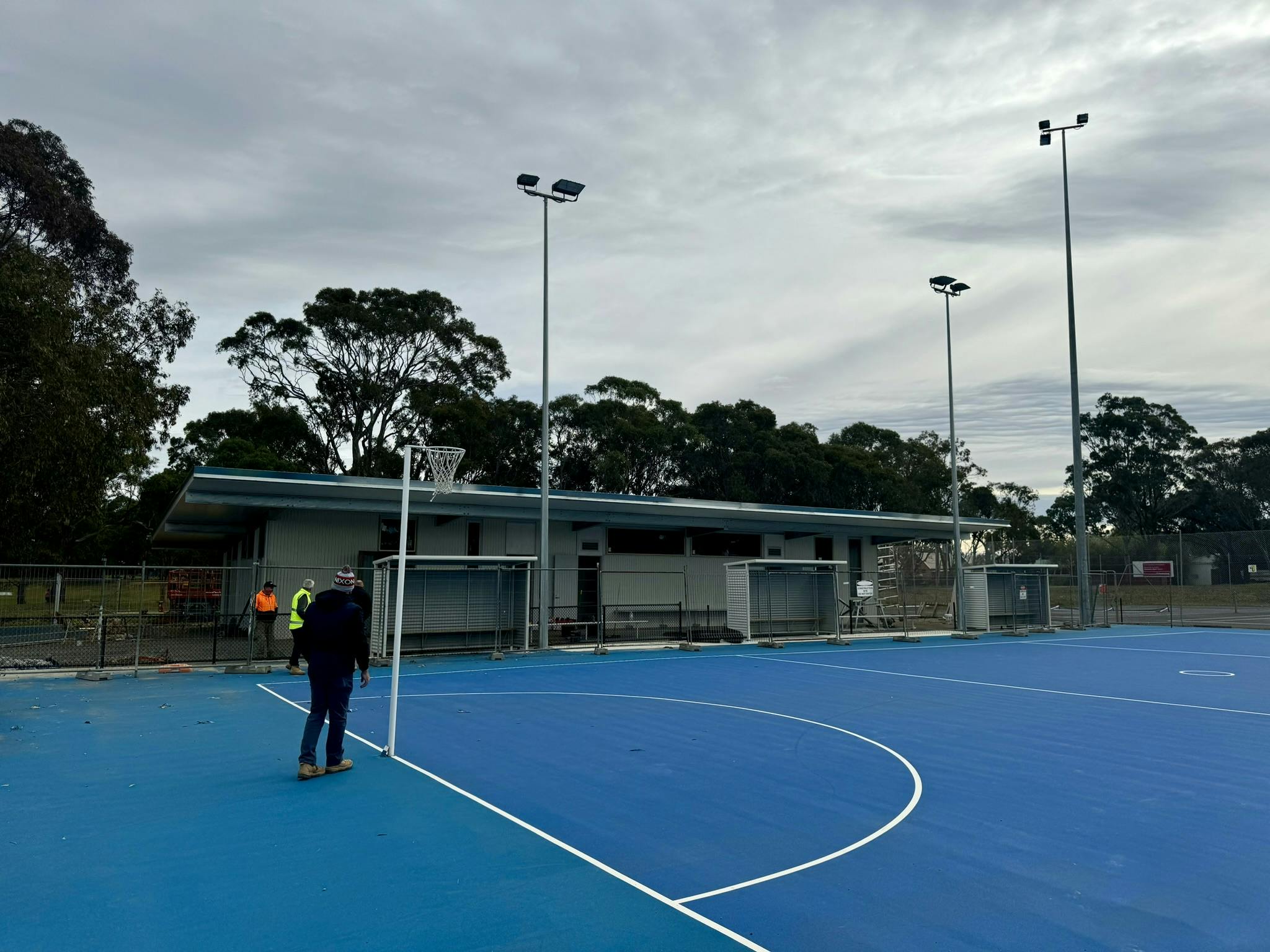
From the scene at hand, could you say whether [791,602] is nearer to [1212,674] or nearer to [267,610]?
[1212,674]

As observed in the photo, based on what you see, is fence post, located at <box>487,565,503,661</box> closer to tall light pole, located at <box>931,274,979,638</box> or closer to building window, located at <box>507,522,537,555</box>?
building window, located at <box>507,522,537,555</box>

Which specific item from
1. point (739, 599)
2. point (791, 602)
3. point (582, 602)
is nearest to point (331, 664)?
point (739, 599)

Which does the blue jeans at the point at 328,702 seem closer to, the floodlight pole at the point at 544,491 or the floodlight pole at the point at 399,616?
the floodlight pole at the point at 399,616

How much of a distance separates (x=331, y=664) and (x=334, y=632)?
0.31 metres

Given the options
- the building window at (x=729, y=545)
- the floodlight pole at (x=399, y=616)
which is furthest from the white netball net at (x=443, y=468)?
the building window at (x=729, y=545)

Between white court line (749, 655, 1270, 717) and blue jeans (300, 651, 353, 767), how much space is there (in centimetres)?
1142

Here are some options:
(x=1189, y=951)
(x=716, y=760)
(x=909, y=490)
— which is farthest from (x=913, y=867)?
(x=909, y=490)

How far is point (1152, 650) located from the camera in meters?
23.6

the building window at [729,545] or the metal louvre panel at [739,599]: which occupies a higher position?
the building window at [729,545]

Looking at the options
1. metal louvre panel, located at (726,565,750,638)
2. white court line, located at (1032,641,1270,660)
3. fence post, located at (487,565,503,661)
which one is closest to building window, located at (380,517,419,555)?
fence post, located at (487,565,503,661)

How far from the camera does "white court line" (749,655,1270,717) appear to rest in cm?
1262

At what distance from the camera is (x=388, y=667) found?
18375mm

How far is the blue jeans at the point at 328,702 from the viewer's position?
27.1 feet

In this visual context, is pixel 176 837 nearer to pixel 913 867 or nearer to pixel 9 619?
pixel 913 867
